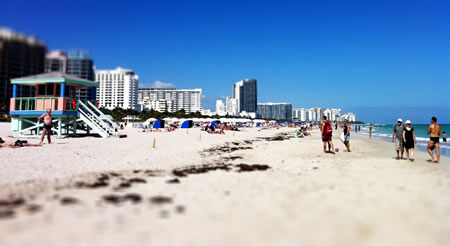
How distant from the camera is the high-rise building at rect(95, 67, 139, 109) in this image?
176 metres

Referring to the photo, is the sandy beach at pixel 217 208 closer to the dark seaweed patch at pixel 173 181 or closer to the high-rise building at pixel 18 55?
the dark seaweed patch at pixel 173 181

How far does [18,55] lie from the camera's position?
9.86 meters

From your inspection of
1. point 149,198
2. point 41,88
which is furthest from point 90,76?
point 149,198

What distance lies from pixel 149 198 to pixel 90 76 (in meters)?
17.4

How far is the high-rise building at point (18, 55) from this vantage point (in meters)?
8.85

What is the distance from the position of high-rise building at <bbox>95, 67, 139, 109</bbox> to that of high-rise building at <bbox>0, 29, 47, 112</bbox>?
173507 millimetres

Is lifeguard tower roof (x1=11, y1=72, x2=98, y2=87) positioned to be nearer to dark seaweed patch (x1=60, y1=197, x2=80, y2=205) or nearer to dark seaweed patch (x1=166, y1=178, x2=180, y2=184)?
dark seaweed patch (x1=166, y1=178, x2=180, y2=184)

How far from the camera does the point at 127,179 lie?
5770 millimetres

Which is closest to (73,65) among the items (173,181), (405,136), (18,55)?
(18,55)

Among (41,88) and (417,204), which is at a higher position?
(41,88)

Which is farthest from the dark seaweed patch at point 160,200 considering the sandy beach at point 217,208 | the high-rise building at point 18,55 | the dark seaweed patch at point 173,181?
the high-rise building at point 18,55

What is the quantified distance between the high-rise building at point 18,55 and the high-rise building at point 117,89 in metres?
174

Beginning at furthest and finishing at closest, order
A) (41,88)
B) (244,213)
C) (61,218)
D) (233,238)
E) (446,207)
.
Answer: (41,88) < (446,207) < (244,213) < (61,218) < (233,238)

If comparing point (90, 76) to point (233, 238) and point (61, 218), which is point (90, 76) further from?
point (233, 238)
